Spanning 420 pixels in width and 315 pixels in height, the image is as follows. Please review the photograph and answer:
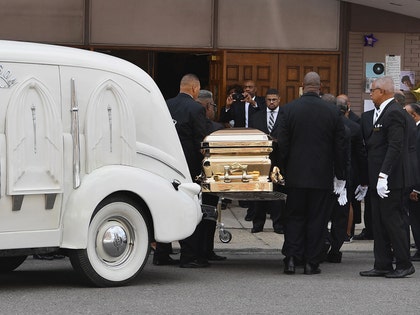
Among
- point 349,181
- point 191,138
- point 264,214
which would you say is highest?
point 191,138

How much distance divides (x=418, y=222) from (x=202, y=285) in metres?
3.76

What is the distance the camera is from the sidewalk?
44.9 ft

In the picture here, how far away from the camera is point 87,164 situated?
9.98m

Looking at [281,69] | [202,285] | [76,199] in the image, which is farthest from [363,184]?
[281,69]

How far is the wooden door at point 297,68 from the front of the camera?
18.6 m

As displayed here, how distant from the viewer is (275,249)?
1366 cm

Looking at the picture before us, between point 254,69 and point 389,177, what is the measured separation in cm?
751

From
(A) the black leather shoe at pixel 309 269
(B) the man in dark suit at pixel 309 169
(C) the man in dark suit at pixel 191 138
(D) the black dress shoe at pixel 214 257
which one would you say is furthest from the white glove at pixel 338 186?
(D) the black dress shoe at pixel 214 257

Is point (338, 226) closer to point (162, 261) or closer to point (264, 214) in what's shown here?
point (162, 261)

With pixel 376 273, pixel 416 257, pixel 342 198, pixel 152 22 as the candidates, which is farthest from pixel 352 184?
pixel 152 22

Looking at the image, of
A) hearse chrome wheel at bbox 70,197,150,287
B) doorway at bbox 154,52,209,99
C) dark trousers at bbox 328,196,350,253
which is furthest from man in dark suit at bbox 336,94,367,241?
doorway at bbox 154,52,209,99

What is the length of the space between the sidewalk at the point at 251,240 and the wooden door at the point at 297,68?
2.69m

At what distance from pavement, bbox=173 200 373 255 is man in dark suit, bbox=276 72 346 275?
2.05 meters

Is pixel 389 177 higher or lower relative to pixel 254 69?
lower
